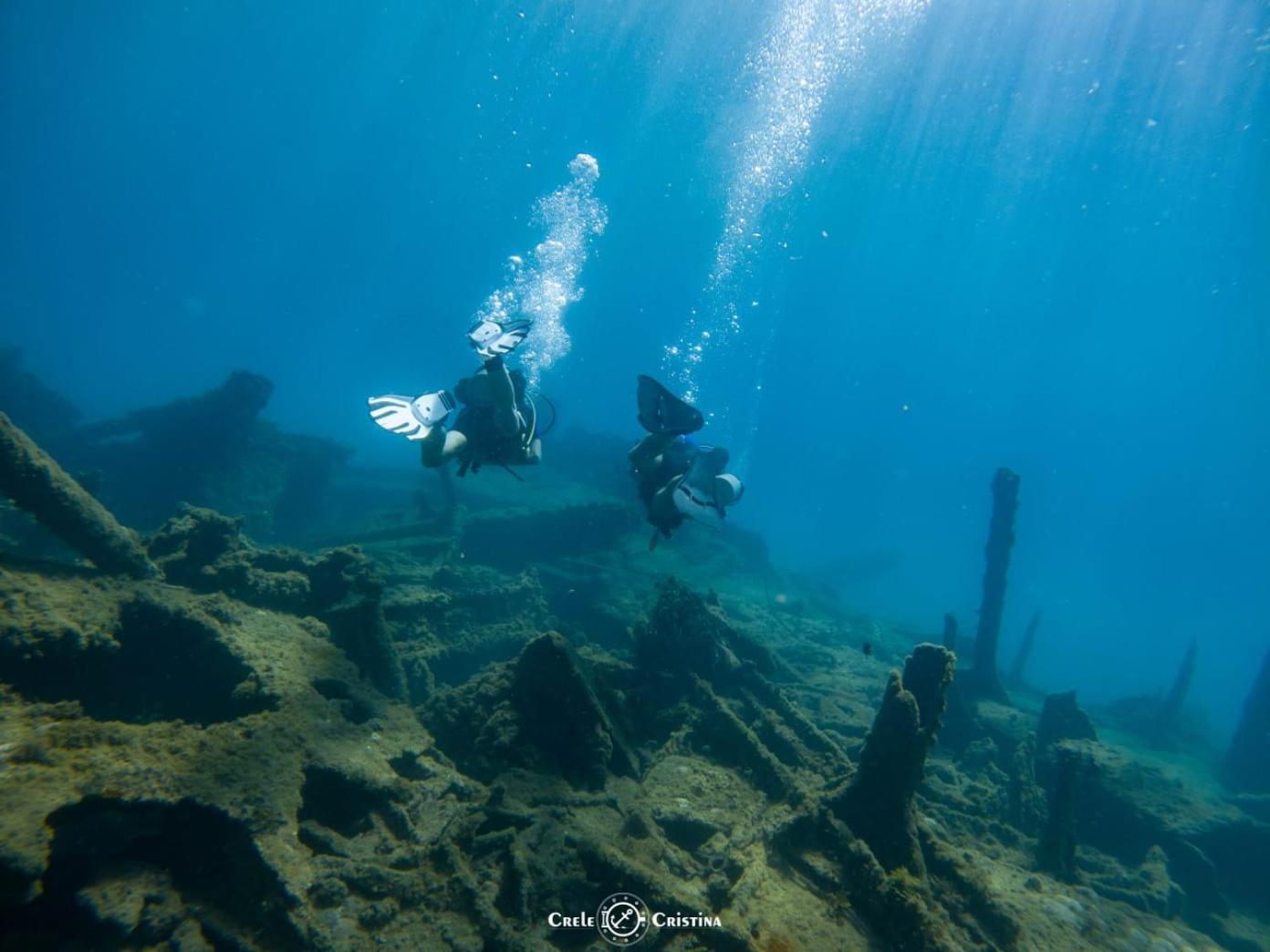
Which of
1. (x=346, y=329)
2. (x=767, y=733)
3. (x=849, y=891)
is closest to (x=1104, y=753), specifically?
(x=767, y=733)

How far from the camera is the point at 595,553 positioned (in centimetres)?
1456

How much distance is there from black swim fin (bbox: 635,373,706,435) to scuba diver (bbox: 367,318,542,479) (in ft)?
4.54

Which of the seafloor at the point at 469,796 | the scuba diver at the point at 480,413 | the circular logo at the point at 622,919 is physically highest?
the scuba diver at the point at 480,413

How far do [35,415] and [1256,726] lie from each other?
126ft

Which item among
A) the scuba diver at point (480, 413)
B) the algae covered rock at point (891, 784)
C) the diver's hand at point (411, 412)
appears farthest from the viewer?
the scuba diver at point (480, 413)

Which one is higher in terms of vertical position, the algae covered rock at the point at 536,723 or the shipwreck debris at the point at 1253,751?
the shipwreck debris at the point at 1253,751

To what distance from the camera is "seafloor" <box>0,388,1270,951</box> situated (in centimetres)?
315

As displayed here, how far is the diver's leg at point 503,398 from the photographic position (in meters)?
5.75

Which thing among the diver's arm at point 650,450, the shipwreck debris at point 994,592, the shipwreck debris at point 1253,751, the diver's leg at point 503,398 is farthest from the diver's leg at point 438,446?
the shipwreck debris at point 1253,751

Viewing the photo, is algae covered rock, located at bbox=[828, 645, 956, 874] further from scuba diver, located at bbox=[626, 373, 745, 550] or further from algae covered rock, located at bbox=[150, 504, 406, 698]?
algae covered rock, located at bbox=[150, 504, 406, 698]

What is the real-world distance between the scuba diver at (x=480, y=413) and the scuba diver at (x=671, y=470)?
4.46ft

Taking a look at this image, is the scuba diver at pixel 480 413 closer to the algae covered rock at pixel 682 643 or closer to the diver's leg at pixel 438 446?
the diver's leg at pixel 438 446

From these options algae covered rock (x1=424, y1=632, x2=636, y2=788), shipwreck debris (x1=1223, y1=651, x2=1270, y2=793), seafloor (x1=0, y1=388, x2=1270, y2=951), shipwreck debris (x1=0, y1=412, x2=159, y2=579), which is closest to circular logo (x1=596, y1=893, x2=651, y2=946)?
seafloor (x1=0, y1=388, x2=1270, y2=951)

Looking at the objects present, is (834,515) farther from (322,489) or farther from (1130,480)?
(322,489)
